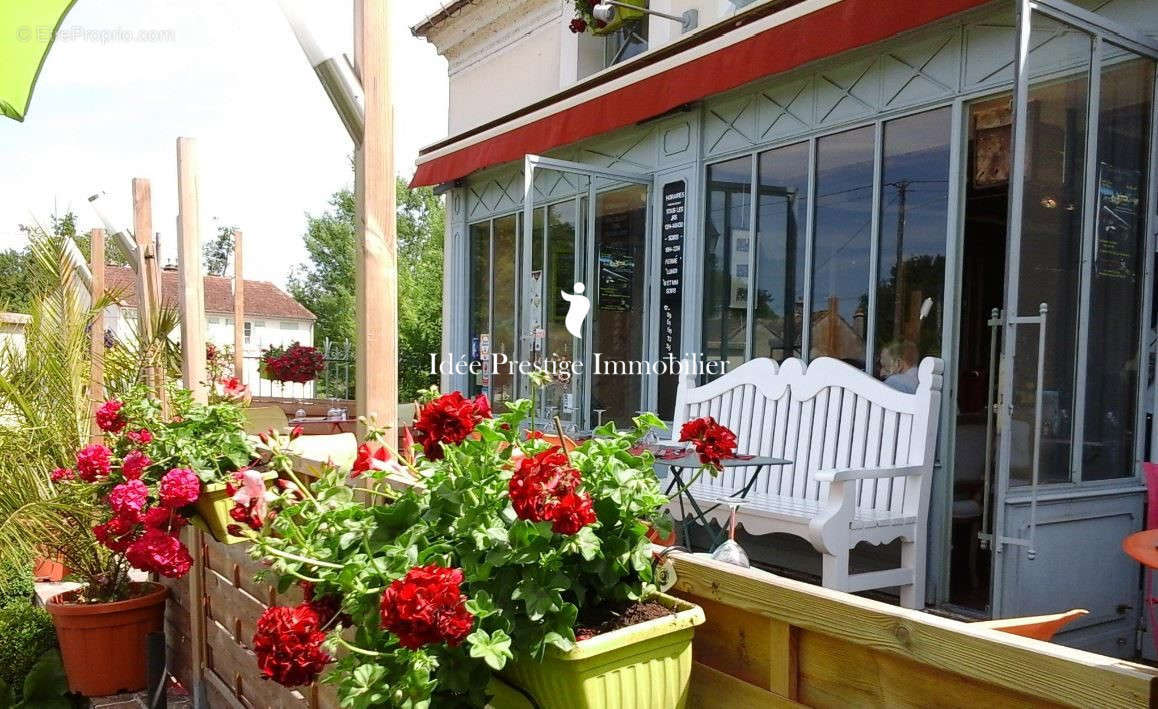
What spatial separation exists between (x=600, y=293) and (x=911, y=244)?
2848mm

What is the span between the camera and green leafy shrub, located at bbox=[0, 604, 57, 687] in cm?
481

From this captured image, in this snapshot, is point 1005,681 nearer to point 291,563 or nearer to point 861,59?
point 291,563

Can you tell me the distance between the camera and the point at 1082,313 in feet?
12.0

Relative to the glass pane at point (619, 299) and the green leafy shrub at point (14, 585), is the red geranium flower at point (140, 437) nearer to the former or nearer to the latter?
the green leafy shrub at point (14, 585)

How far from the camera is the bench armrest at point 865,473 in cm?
375

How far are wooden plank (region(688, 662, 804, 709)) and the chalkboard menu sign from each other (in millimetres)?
4934

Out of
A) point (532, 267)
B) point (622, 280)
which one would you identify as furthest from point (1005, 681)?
point (532, 267)

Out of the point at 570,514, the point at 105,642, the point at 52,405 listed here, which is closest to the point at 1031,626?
the point at 570,514

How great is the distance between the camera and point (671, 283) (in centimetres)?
662

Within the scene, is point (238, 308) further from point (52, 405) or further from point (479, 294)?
point (52, 405)

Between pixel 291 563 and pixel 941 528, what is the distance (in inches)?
142

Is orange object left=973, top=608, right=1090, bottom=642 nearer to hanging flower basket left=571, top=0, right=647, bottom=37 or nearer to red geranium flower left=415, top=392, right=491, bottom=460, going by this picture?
red geranium flower left=415, top=392, right=491, bottom=460

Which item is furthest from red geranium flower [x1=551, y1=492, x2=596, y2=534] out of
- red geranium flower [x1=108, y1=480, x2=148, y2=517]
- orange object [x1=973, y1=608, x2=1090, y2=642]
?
red geranium flower [x1=108, y1=480, x2=148, y2=517]

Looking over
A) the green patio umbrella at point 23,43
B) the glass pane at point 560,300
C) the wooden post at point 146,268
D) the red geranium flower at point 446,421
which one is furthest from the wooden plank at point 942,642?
the glass pane at point 560,300
